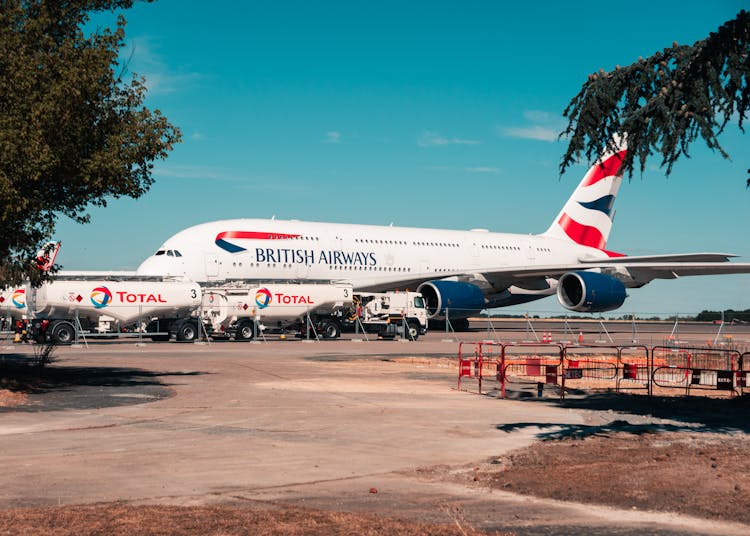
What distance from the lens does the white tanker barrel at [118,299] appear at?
37.0 metres

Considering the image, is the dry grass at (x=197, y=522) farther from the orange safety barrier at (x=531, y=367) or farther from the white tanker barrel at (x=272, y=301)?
the white tanker barrel at (x=272, y=301)

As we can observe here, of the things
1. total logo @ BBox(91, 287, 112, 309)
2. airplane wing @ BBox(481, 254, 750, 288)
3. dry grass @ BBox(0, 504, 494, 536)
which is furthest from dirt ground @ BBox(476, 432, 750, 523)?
airplane wing @ BBox(481, 254, 750, 288)

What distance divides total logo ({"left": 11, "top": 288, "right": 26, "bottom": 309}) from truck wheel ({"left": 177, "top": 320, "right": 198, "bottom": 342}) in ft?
21.9

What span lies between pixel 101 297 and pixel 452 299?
17888 mm

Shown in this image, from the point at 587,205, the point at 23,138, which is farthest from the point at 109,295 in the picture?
the point at 587,205

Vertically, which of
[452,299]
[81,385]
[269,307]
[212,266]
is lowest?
[81,385]

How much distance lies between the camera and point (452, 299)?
46.6 m

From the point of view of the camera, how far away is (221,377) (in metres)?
22.7

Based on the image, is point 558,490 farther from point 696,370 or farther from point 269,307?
point 269,307

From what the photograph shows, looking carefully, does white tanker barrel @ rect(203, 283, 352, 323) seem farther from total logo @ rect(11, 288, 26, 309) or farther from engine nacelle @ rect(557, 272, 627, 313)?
engine nacelle @ rect(557, 272, 627, 313)

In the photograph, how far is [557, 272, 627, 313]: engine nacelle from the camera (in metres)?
46.2

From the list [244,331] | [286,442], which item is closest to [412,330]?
[244,331]

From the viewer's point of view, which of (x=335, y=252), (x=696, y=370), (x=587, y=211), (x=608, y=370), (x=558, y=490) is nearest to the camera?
(x=558, y=490)

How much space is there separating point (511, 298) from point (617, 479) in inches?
1831
